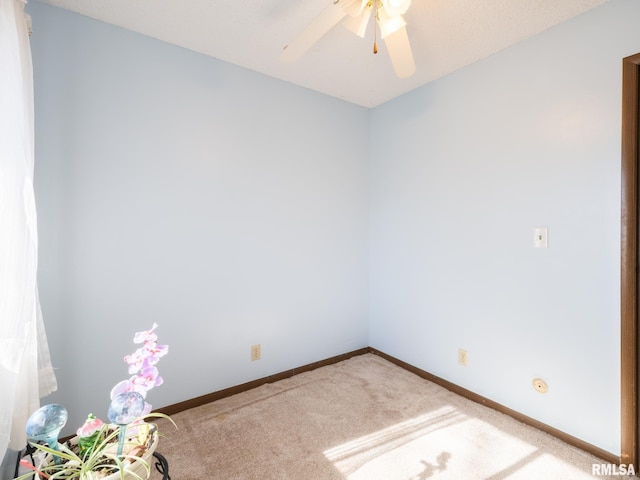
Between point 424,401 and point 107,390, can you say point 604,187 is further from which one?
point 107,390

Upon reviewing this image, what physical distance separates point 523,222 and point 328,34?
165 centimetres

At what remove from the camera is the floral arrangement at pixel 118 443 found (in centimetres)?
89

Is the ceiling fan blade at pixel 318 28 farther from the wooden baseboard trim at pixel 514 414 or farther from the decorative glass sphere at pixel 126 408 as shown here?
the wooden baseboard trim at pixel 514 414

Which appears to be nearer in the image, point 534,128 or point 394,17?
point 394,17

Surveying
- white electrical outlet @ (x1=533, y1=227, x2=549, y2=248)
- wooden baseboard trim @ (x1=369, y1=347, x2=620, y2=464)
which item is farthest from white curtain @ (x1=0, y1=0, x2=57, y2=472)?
white electrical outlet @ (x1=533, y1=227, x2=549, y2=248)

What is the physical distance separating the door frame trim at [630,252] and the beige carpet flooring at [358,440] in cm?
25

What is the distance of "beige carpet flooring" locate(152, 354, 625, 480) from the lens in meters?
1.58

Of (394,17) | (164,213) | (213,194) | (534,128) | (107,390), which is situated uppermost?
(394,17)

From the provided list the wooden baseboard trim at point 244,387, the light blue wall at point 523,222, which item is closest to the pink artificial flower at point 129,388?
the wooden baseboard trim at point 244,387

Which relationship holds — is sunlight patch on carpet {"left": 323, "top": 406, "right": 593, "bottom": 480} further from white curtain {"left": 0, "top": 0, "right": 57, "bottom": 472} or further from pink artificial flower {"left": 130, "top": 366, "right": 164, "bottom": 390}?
white curtain {"left": 0, "top": 0, "right": 57, "bottom": 472}

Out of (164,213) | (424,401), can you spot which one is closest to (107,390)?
(164,213)

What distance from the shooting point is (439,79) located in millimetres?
2438

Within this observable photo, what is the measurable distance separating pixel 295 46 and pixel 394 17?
1.61 ft

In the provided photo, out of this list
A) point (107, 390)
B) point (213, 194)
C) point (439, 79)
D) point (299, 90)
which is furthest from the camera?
point (299, 90)
